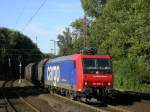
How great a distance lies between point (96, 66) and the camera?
84.1 ft

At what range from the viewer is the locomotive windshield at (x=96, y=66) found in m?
25.4

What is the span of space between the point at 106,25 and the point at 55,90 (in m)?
Result: 28.0

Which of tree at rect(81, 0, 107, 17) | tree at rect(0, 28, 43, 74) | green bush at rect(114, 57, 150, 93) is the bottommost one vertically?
green bush at rect(114, 57, 150, 93)

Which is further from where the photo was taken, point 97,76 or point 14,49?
point 14,49

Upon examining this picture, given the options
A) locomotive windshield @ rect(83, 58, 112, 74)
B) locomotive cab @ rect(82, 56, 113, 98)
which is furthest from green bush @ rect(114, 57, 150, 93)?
locomotive cab @ rect(82, 56, 113, 98)

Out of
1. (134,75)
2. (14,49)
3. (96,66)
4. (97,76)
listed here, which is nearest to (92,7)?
(134,75)

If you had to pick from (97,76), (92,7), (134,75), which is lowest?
(134,75)

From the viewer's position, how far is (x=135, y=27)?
5088cm

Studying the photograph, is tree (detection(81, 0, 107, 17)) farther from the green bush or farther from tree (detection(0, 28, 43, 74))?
tree (detection(0, 28, 43, 74))

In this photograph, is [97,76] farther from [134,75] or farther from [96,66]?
[134,75]

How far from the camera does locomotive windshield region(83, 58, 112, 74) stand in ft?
83.4

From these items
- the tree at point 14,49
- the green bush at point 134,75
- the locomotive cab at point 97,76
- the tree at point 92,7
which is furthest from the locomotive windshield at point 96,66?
the tree at point 14,49

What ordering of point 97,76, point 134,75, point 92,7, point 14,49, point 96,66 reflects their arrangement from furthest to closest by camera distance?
point 14,49
point 92,7
point 134,75
point 96,66
point 97,76

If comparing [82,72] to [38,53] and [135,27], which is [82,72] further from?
[38,53]
